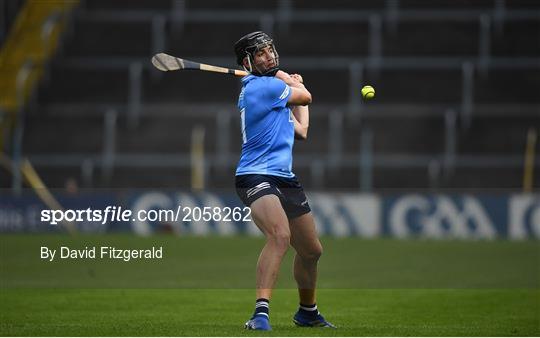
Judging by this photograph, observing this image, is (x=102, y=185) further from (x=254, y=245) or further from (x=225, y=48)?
(x=254, y=245)

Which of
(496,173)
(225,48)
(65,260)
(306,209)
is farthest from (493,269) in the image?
(225,48)

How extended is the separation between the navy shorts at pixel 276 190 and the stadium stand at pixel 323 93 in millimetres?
20806

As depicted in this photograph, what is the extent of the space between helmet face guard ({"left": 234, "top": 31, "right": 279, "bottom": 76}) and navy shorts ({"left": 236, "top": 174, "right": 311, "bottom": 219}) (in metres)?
0.82

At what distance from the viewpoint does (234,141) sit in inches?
1271

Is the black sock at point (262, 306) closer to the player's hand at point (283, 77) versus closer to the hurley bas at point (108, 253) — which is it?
the player's hand at point (283, 77)

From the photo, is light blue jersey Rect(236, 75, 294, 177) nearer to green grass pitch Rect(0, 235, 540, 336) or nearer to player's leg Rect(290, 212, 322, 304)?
player's leg Rect(290, 212, 322, 304)

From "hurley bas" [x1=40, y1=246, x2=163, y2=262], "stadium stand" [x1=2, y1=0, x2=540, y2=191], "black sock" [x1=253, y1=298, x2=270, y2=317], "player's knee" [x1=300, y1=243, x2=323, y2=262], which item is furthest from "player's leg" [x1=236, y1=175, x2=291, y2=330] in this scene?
"stadium stand" [x1=2, y1=0, x2=540, y2=191]

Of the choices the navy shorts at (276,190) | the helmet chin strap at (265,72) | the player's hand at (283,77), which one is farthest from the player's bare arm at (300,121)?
the navy shorts at (276,190)

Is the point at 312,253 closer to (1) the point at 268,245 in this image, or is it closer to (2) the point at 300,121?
(1) the point at 268,245

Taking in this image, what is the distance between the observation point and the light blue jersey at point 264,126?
32.8ft

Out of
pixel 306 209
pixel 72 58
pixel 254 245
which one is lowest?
pixel 254 245

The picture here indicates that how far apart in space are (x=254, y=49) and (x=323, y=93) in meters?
23.9

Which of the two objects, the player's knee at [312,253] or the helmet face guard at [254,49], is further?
the player's knee at [312,253]

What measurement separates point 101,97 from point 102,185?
341 centimetres
